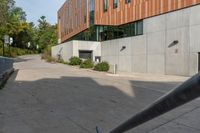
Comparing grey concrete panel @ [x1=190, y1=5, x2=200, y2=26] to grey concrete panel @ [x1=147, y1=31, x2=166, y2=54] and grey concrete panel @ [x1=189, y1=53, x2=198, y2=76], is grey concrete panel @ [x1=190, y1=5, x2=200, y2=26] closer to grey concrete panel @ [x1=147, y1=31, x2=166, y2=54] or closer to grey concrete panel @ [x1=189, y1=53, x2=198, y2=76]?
grey concrete panel @ [x1=189, y1=53, x2=198, y2=76]

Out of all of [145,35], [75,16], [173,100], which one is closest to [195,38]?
[145,35]

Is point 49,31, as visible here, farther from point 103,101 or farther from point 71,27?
point 103,101

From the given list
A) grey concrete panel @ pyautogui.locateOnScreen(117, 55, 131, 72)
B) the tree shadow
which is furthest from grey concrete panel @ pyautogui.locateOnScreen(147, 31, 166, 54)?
the tree shadow

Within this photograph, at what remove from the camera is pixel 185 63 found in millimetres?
24547

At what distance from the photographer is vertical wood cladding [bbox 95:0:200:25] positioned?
2636 cm

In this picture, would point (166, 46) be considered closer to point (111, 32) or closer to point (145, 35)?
point (145, 35)

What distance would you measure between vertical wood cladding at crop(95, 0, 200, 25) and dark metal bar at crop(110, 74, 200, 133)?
79.0ft

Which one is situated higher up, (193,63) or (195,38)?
(195,38)

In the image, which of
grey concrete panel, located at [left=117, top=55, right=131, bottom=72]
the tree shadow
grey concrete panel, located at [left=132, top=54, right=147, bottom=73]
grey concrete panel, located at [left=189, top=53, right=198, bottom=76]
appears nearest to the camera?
the tree shadow

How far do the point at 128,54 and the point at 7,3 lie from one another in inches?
626

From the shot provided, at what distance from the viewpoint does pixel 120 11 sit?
36.4m

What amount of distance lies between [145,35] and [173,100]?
29.4 m

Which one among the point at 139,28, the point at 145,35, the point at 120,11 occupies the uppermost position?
the point at 120,11

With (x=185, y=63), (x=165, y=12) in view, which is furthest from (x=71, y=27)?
(x=185, y=63)
